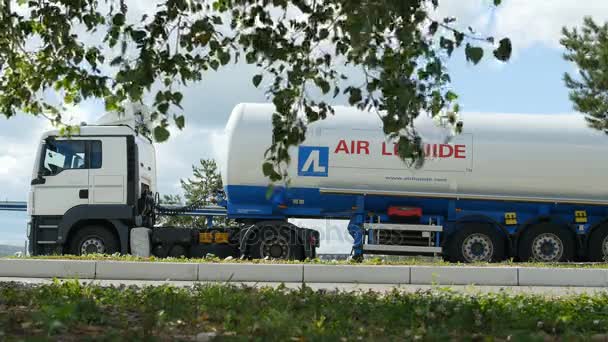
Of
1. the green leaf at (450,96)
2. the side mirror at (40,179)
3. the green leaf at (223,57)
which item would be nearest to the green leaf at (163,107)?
the green leaf at (223,57)

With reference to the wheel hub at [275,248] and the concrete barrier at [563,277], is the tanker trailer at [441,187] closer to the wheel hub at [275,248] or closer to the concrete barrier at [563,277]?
the wheel hub at [275,248]

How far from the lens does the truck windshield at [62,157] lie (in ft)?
50.5

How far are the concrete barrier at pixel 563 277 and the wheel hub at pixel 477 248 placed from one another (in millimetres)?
3045

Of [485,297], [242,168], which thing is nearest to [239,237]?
[242,168]

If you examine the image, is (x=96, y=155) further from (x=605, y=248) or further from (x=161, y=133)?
(x=161, y=133)

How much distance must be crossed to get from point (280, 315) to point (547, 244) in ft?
39.2

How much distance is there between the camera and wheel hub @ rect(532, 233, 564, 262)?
15.9 metres

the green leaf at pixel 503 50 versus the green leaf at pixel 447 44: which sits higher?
the green leaf at pixel 447 44

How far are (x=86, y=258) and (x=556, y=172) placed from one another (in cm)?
909

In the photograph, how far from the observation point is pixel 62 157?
1539cm

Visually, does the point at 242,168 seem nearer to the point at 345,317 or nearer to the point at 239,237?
the point at 239,237

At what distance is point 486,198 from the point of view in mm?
15969

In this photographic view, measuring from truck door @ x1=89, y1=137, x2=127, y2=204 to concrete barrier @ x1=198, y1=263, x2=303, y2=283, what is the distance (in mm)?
3444

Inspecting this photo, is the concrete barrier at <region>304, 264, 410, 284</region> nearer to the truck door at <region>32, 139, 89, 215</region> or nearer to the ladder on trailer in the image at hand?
the ladder on trailer
